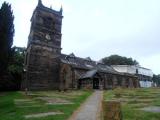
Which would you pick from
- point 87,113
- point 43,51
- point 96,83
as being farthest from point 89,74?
point 87,113

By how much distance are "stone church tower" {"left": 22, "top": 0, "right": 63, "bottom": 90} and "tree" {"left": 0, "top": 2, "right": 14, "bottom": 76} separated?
19.9 meters

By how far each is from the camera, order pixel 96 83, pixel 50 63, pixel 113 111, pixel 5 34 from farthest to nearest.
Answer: pixel 96 83 → pixel 50 63 → pixel 5 34 → pixel 113 111

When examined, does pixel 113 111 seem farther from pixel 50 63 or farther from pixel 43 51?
pixel 50 63

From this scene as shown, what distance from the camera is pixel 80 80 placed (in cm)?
4800

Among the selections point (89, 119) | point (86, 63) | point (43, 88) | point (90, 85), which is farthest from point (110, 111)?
point (86, 63)

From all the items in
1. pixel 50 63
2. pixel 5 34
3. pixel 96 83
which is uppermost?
pixel 5 34

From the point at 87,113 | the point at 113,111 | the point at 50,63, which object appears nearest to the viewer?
the point at 113,111

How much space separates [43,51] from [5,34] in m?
22.9

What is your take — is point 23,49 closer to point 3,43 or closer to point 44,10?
point 44,10

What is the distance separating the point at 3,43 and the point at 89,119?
41.5 feet

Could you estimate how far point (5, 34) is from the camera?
20609mm

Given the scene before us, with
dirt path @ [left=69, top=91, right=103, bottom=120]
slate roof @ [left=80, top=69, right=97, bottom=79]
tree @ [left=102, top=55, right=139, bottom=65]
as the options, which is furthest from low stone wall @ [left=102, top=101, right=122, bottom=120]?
tree @ [left=102, top=55, right=139, bottom=65]

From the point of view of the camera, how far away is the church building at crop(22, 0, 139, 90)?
41531 mm

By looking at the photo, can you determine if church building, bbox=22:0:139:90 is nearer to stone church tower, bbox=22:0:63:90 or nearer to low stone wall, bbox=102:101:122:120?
stone church tower, bbox=22:0:63:90
